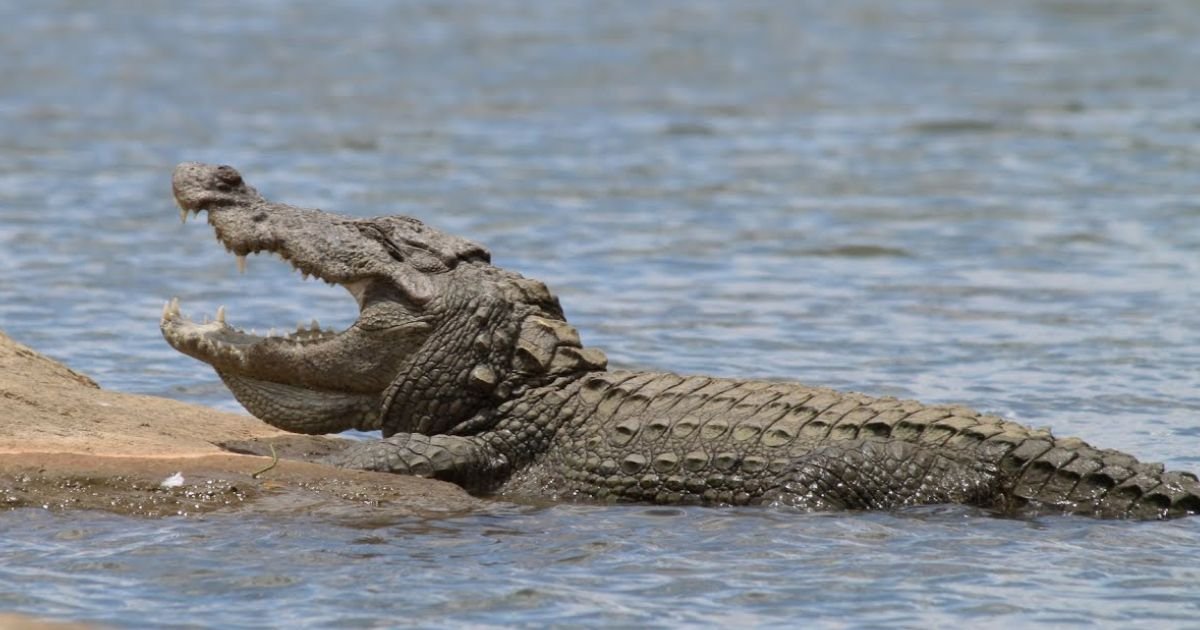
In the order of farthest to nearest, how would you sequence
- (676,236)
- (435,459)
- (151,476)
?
(676,236) → (435,459) → (151,476)

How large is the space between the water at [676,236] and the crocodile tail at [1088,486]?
0.09m

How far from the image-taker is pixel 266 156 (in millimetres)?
16172

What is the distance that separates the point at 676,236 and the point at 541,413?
6.22m

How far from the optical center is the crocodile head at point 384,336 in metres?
7.16

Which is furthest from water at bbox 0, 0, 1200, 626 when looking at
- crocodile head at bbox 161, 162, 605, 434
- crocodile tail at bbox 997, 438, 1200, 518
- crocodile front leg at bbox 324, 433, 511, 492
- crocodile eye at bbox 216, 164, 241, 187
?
crocodile eye at bbox 216, 164, 241, 187

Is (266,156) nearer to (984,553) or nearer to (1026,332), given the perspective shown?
(1026,332)

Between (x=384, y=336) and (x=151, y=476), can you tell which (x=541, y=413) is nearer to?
(x=384, y=336)

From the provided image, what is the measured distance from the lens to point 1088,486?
654cm

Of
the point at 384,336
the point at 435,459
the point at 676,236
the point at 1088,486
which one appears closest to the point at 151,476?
the point at 435,459

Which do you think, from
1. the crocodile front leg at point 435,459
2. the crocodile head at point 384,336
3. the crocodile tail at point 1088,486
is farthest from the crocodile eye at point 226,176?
the crocodile tail at point 1088,486

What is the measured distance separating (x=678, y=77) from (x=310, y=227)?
47.7 ft

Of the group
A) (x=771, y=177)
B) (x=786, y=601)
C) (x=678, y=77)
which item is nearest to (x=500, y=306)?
(x=786, y=601)

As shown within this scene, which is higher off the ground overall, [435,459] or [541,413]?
[541,413]

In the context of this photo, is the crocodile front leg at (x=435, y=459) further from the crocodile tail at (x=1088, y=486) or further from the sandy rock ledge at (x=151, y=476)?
the crocodile tail at (x=1088, y=486)
